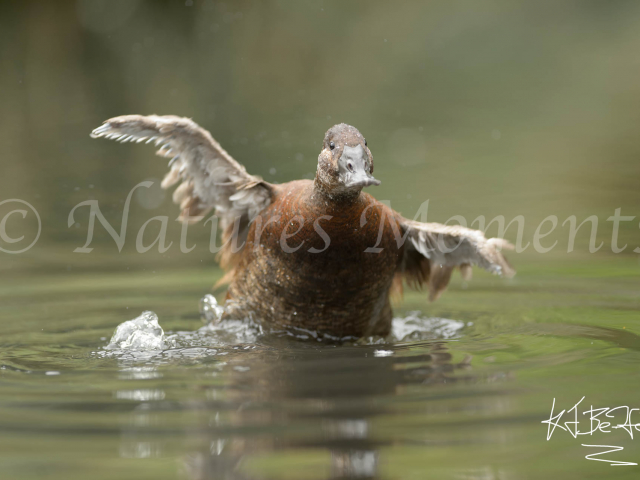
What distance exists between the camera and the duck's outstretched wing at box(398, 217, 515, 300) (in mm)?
6375

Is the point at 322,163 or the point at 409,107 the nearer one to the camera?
the point at 322,163

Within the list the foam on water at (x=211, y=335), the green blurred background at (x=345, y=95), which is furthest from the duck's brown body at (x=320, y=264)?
the green blurred background at (x=345, y=95)

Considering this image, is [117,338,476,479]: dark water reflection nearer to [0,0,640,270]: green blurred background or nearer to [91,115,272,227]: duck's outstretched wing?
[91,115,272,227]: duck's outstretched wing

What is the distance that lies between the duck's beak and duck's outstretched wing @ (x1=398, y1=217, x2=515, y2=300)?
49.6 inches

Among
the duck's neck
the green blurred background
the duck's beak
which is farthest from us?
the green blurred background

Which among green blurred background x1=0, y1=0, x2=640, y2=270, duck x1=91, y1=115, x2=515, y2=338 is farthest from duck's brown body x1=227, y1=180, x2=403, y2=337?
green blurred background x1=0, y1=0, x2=640, y2=270

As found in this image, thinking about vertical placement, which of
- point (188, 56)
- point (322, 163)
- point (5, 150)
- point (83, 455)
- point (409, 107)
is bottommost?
point (83, 455)

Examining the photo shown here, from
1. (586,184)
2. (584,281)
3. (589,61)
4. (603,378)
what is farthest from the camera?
(589,61)

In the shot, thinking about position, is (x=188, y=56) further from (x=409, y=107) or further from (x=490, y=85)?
(x=490, y=85)

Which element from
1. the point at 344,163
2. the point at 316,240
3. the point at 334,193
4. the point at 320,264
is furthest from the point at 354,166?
the point at 320,264

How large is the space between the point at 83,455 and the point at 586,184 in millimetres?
9648

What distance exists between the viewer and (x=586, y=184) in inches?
472

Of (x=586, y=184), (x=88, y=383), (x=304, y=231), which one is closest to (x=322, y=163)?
(x=304, y=231)

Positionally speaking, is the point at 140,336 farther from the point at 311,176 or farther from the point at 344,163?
the point at 311,176
